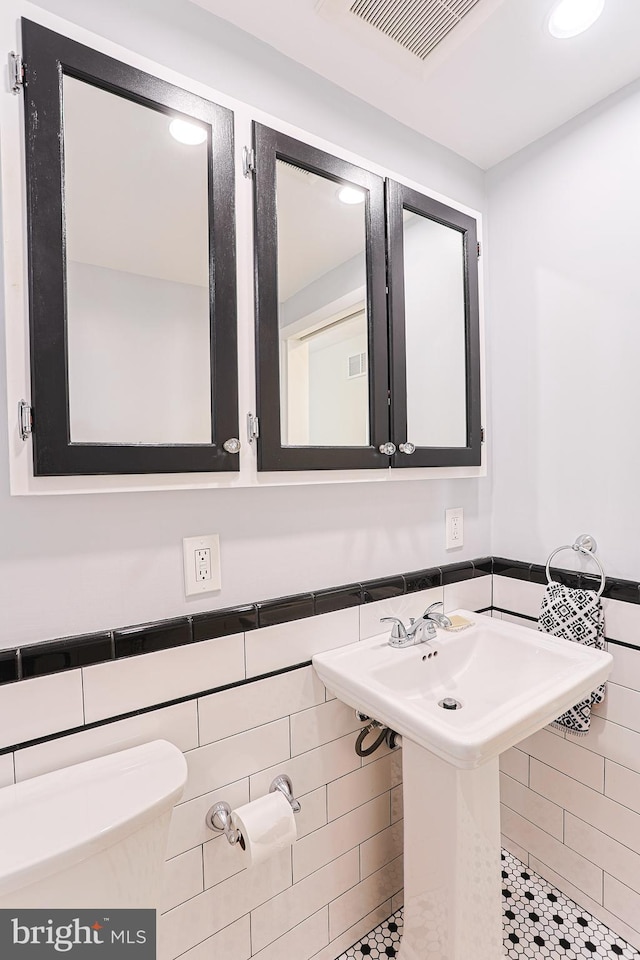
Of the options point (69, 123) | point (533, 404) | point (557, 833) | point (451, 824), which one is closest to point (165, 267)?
point (69, 123)

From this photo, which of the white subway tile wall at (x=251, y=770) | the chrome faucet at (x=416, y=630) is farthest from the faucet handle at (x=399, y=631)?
the white subway tile wall at (x=251, y=770)

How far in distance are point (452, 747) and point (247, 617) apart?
0.53 metres

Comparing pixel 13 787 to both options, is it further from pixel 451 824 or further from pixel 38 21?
pixel 38 21

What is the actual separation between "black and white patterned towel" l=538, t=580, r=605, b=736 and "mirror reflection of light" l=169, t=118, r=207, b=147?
1546 millimetres

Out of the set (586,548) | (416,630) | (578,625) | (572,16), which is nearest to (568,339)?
(586,548)

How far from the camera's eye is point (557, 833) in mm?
1531

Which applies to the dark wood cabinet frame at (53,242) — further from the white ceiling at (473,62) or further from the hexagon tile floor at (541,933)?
the hexagon tile floor at (541,933)

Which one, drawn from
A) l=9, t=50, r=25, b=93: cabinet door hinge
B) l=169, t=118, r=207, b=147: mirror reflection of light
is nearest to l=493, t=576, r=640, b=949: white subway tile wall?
l=169, t=118, r=207, b=147: mirror reflection of light

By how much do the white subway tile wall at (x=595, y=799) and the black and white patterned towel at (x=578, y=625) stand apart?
4 cm

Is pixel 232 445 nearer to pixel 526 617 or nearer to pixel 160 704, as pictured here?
pixel 160 704

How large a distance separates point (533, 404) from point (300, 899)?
161 cm

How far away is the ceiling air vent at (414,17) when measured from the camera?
3.55 feet

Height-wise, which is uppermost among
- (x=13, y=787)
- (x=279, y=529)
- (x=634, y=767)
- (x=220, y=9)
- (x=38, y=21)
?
(x=220, y=9)

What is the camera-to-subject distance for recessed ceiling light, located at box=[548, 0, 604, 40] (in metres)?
1.08
